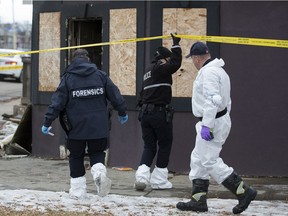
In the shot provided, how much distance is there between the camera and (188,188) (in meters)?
8.42

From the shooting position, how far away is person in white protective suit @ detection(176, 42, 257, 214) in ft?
21.8

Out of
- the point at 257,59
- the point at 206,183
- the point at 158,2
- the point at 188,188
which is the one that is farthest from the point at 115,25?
the point at 206,183

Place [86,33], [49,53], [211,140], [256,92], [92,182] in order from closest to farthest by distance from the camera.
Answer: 1. [211,140]
2. [92,182]
3. [256,92]
4. [49,53]
5. [86,33]

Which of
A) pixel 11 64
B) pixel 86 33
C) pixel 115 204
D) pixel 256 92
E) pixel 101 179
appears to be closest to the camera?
pixel 115 204

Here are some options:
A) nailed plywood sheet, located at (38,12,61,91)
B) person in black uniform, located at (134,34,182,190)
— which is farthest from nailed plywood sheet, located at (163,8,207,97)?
nailed plywood sheet, located at (38,12,61,91)

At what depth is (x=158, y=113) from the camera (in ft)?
26.8

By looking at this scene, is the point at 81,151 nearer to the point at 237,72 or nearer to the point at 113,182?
the point at 113,182

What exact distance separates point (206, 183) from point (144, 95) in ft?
5.81

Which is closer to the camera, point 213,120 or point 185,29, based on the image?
point 213,120

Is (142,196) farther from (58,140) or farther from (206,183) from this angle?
(58,140)

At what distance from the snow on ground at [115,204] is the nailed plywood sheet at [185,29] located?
219cm

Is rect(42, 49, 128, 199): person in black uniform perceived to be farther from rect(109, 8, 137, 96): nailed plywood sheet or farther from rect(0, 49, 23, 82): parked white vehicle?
rect(0, 49, 23, 82): parked white vehicle

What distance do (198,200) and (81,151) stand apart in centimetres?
149

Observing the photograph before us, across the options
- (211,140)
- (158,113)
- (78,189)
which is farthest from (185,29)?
(78,189)
